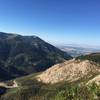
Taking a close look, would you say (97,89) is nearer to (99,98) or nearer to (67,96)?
(99,98)

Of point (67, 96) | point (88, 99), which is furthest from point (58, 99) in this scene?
point (88, 99)

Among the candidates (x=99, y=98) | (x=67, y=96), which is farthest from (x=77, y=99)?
(x=99, y=98)

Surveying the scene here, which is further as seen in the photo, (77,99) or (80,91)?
(80,91)

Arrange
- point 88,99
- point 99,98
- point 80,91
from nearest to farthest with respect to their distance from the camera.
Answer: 1. point 99,98
2. point 88,99
3. point 80,91

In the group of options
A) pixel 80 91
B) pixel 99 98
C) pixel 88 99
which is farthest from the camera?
pixel 80 91

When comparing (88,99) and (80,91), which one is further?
(80,91)

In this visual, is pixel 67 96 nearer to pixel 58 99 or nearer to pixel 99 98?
pixel 58 99

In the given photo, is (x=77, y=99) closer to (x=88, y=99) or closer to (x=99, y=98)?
(x=88, y=99)

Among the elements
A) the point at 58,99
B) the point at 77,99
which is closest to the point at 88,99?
the point at 77,99
